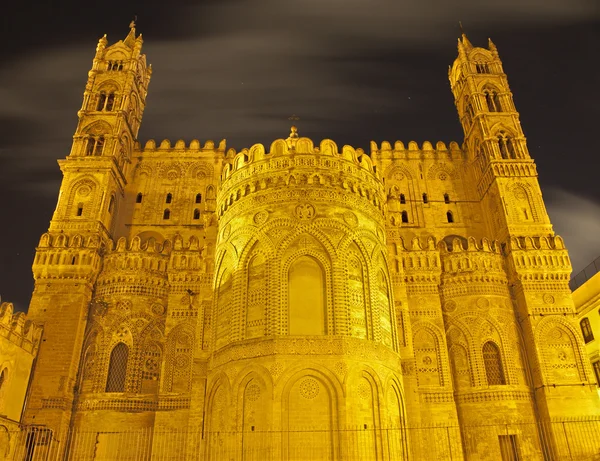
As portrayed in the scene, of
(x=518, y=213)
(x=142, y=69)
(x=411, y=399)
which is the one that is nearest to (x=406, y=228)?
(x=518, y=213)

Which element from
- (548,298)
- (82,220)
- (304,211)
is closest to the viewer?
(304,211)

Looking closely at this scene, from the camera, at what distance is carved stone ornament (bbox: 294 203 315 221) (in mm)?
17906

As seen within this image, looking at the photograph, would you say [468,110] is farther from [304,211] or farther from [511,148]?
[304,211]

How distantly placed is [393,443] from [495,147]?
16.9m

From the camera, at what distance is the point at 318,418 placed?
14.9 m

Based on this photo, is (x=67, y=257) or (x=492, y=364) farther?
(x=67, y=257)

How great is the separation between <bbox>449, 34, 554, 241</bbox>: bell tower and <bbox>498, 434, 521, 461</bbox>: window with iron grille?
889 centimetres

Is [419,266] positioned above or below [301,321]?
above

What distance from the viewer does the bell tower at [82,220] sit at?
64.1 ft

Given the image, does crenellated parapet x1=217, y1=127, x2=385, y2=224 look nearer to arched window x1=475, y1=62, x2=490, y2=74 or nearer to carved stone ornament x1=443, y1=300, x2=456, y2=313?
carved stone ornament x1=443, y1=300, x2=456, y2=313

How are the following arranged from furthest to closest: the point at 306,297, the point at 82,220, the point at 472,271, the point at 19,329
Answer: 1. the point at 82,220
2. the point at 472,271
3. the point at 19,329
4. the point at 306,297

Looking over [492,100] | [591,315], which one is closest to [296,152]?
[492,100]

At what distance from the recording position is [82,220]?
23.1 metres

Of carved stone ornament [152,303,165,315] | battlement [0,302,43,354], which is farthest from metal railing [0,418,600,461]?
carved stone ornament [152,303,165,315]
